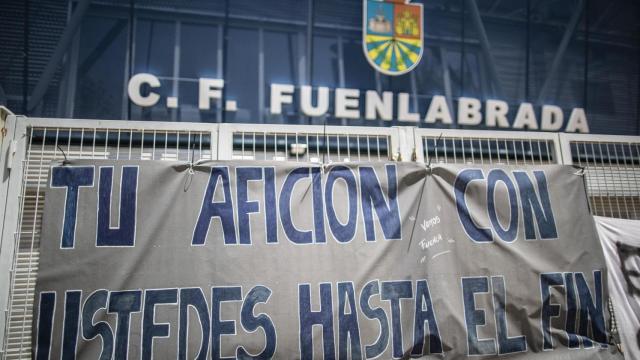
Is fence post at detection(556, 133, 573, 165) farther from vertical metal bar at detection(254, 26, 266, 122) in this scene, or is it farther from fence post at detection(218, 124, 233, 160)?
vertical metal bar at detection(254, 26, 266, 122)

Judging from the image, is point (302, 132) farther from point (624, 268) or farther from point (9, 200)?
point (624, 268)

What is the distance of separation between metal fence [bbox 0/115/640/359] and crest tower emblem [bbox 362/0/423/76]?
1296 millimetres

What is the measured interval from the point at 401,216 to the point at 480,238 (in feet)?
1.67

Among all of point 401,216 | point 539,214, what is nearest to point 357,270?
point 401,216

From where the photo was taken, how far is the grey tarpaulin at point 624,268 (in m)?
2.49

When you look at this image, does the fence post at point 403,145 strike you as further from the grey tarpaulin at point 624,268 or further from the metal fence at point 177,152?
the grey tarpaulin at point 624,268

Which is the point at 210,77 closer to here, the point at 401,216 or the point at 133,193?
the point at 133,193

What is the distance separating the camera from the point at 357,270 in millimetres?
2232

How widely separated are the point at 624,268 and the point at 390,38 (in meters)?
2.69

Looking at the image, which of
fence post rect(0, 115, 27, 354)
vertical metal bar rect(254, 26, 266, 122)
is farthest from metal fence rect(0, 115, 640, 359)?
vertical metal bar rect(254, 26, 266, 122)

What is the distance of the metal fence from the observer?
2080mm

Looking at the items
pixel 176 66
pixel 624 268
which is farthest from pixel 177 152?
pixel 624 268

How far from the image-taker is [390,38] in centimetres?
391

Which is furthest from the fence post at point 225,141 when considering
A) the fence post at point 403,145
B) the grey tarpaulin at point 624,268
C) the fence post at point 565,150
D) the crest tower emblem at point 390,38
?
the grey tarpaulin at point 624,268
